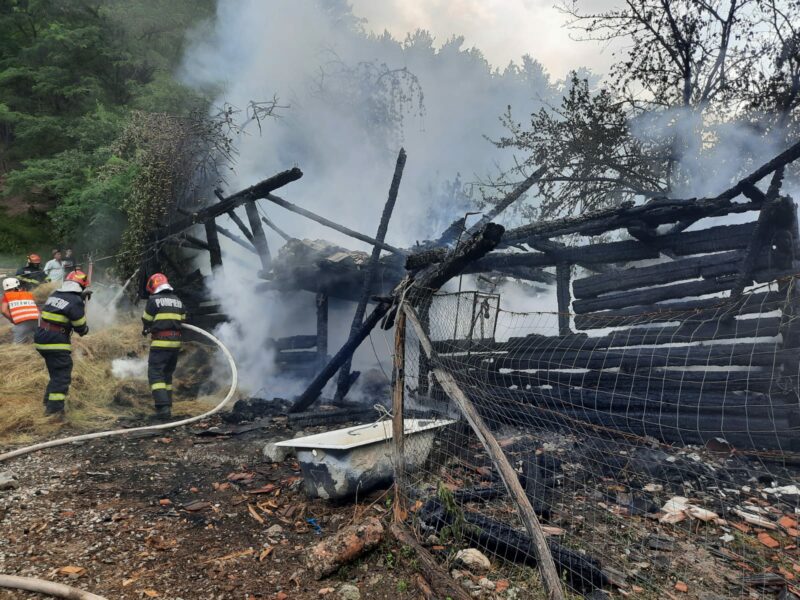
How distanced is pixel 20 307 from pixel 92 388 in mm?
2178

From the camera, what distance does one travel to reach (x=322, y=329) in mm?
10867

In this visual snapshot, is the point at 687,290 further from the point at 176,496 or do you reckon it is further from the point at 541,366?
the point at 176,496

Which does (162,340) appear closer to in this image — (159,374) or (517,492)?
(159,374)

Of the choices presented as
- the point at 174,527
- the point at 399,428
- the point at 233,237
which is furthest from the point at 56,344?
the point at 399,428

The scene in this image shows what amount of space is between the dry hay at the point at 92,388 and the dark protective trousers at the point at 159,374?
2.02ft

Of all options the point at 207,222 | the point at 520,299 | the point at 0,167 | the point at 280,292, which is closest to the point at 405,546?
the point at 207,222

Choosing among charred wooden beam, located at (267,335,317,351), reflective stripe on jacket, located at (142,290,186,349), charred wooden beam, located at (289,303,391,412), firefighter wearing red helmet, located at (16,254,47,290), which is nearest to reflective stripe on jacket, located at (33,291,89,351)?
reflective stripe on jacket, located at (142,290,186,349)

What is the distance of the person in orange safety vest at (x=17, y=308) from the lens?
8.88 meters

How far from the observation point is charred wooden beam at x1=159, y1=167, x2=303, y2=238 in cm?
907

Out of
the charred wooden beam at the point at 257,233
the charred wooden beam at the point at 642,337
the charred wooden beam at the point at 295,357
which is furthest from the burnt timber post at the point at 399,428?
the charred wooden beam at the point at 295,357

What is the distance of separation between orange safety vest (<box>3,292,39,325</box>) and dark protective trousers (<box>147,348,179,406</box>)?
3245 mm

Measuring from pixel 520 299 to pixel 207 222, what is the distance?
28.7 feet

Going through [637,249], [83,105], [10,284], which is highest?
[83,105]

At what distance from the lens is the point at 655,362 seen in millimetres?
6512
